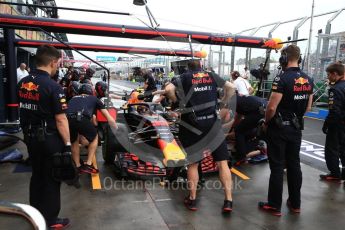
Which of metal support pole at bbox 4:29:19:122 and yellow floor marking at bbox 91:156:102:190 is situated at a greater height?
metal support pole at bbox 4:29:19:122

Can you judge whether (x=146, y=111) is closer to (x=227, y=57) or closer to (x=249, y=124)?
(x=249, y=124)

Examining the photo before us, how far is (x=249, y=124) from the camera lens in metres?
5.50

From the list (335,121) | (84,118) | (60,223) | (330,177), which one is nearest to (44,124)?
(60,223)

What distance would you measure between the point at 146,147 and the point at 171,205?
147 cm

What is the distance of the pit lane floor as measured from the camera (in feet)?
11.3

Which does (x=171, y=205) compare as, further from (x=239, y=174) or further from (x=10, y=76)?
(x=10, y=76)

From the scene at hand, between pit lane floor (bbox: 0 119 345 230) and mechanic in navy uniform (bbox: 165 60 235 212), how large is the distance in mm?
249

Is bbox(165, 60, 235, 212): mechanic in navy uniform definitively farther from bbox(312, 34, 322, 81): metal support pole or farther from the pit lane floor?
bbox(312, 34, 322, 81): metal support pole

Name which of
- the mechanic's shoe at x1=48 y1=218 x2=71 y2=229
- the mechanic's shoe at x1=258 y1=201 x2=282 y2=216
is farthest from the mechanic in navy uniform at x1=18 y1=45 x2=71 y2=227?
the mechanic's shoe at x1=258 y1=201 x2=282 y2=216

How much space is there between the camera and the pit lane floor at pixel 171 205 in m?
3.45

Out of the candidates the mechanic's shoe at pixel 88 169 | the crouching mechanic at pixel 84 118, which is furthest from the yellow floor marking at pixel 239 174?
the mechanic's shoe at pixel 88 169

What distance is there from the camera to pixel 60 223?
330cm

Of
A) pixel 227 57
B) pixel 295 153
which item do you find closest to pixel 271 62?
pixel 227 57

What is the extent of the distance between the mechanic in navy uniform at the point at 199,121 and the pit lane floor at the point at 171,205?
25 centimetres
